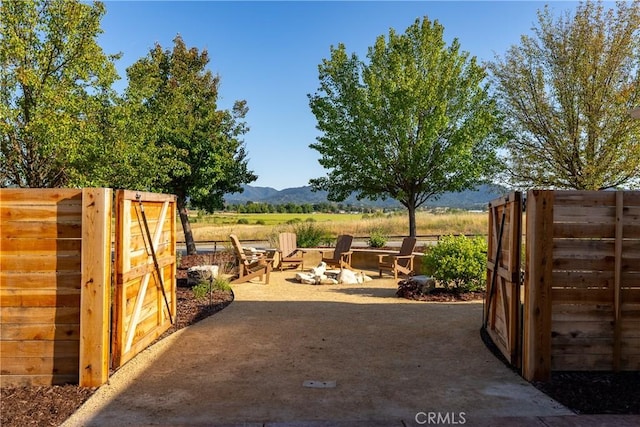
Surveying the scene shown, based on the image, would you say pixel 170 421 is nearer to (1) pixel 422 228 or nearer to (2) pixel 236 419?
(2) pixel 236 419

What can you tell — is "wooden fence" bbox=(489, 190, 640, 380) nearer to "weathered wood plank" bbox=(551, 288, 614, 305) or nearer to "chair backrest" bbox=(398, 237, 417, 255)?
"weathered wood plank" bbox=(551, 288, 614, 305)

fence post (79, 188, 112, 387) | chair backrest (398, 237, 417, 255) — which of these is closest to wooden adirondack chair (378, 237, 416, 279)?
chair backrest (398, 237, 417, 255)

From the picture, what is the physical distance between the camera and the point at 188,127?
47.9 feet

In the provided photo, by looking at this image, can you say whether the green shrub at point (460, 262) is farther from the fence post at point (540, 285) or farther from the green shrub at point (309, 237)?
the green shrub at point (309, 237)

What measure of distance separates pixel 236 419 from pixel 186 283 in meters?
6.84

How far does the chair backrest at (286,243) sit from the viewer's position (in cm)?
1303

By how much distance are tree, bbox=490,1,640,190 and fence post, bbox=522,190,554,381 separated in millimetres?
11601

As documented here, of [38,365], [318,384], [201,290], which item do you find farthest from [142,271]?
[201,290]

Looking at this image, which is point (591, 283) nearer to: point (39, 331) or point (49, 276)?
point (49, 276)

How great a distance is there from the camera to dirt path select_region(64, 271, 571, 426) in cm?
A: 364

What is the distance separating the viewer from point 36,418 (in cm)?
351

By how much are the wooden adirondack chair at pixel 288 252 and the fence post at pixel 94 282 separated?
841 cm

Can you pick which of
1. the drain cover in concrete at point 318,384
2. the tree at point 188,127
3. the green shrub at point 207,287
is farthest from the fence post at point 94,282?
the tree at point 188,127

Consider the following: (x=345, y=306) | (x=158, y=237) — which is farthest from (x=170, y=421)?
(x=345, y=306)
